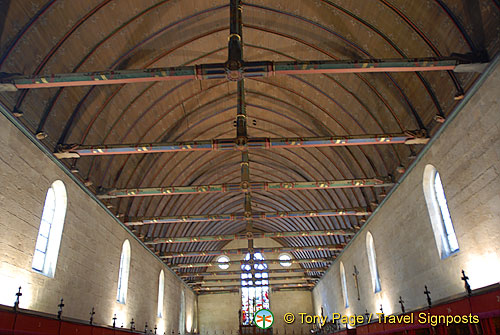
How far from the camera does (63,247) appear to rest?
1248cm

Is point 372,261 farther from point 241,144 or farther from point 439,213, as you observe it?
point 241,144

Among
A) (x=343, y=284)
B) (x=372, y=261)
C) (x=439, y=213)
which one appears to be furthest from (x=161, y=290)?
(x=439, y=213)

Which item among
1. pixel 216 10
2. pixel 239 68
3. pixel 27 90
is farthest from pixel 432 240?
pixel 27 90

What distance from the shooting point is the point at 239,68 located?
32.3 feet

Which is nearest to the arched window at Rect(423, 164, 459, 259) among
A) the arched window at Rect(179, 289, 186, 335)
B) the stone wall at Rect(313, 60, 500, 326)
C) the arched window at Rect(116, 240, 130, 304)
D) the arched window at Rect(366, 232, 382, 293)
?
the stone wall at Rect(313, 60, 500, 326)

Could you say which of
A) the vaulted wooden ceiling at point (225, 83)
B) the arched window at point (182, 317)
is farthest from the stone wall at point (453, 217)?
the arched window at point (182, 317)

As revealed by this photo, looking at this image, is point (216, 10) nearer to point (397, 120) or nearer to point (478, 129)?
point (397, 120)

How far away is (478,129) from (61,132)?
41.0ft

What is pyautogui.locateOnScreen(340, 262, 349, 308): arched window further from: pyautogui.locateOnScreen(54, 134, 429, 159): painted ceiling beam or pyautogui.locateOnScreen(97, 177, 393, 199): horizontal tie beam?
pyautogui.locateOnScreen(54, 134, 429, 159): painted ceiling beam

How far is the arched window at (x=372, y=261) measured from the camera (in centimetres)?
1838

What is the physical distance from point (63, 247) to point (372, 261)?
14488mm

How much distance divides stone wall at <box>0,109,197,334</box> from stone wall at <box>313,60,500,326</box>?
12.3 meters

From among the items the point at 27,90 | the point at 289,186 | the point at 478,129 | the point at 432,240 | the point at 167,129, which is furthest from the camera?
the point at 167,129

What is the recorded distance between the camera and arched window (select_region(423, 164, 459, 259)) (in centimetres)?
1166
